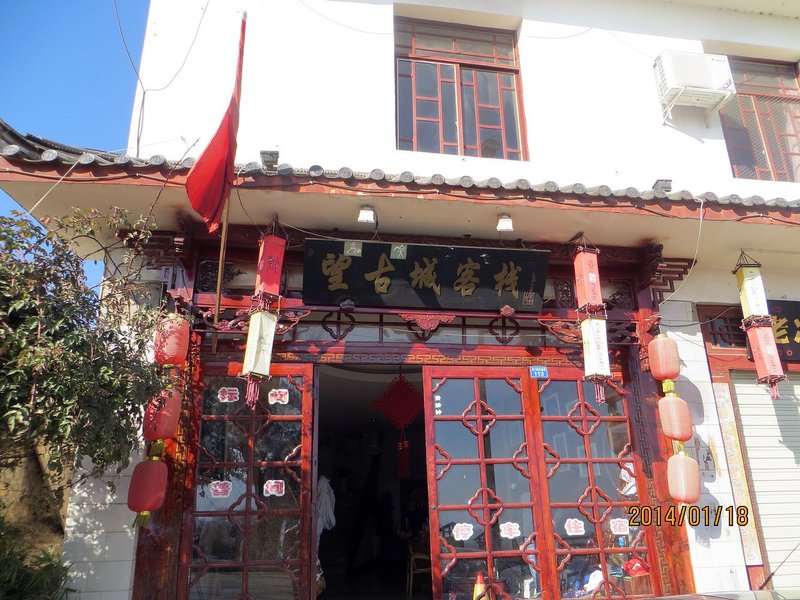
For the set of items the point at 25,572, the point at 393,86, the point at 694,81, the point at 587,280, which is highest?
the point at 694,81

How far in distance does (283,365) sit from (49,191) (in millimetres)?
2181

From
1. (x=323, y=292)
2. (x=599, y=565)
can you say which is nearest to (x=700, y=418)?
(x=599, y=565)

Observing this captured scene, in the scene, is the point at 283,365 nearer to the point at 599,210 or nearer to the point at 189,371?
the point at 189,371

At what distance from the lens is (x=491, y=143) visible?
245 inches

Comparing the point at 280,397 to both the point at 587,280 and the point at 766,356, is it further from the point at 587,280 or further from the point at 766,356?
the point at 766,356

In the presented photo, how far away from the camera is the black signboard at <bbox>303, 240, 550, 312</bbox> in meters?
5.01

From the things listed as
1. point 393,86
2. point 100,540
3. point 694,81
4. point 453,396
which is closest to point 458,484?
point 453,396

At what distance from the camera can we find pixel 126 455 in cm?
385

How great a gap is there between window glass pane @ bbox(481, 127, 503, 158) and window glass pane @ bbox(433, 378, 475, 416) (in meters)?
2.43

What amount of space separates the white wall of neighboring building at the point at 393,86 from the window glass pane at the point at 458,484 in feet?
8.98

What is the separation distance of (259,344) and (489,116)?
11.7 feet

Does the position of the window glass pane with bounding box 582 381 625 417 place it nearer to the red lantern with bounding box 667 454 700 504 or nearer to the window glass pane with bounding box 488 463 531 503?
the red lantern with bounding box 667 454 700 504

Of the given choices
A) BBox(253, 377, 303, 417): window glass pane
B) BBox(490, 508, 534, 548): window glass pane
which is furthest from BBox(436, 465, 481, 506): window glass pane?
BBox(253, 377, 303, 417): window glass pane

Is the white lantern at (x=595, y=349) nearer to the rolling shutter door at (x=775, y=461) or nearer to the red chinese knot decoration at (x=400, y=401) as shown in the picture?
the rolling shutter door at (x=775, y=461)
